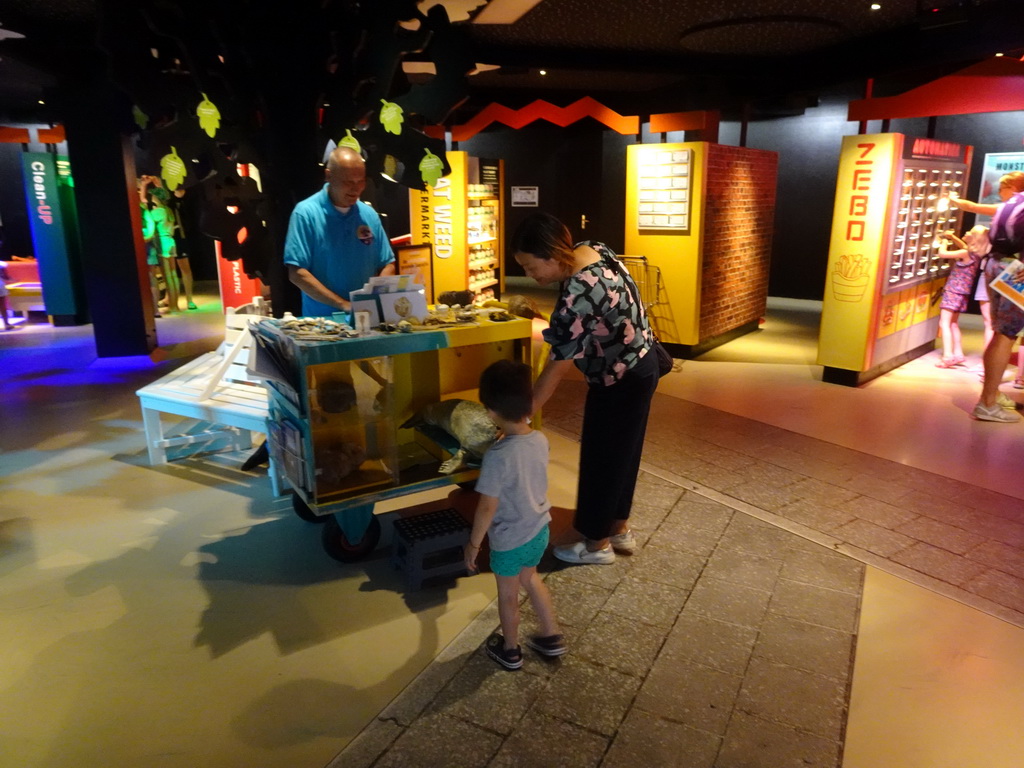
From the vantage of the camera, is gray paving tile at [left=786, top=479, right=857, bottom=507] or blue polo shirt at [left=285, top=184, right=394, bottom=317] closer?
blue polo shirt at [left=285, top=184, right=394, bottom=317]

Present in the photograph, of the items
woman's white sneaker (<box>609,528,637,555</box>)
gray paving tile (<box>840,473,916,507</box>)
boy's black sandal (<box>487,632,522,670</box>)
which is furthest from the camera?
gray paving tile (<box>840,473,916,507</box>)

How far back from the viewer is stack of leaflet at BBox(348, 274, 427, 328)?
307 centimetres

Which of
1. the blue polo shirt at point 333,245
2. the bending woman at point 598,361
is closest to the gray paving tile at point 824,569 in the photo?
the bending woman at point 598,361

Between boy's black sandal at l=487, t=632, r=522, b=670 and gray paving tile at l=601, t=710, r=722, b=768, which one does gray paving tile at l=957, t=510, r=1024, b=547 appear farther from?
boy's black sandal at l=487, t=632, r=522, b=670

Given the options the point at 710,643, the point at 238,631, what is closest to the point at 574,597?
the point at 710,643

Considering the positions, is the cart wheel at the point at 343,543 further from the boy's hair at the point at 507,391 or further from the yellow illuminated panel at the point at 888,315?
the yellow illuminated panel at the point at 888,315

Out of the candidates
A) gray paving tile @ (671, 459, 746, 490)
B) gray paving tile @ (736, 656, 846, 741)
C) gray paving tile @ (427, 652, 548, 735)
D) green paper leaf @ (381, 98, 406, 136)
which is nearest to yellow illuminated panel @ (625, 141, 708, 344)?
gray paving tile @ (671, 459, 746, 490)

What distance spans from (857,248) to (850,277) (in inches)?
10.4

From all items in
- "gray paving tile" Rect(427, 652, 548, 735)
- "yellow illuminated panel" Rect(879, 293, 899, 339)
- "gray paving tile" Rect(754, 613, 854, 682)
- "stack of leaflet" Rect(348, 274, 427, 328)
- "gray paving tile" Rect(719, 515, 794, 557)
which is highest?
"stack of leaflet" Rect(348, 274, 427, 328)

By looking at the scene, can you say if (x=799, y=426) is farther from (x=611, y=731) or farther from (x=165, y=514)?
(x=165, y=514)

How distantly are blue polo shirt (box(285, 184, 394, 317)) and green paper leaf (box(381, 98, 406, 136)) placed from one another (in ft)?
2.44

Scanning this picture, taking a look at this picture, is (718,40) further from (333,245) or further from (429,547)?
(429,547)

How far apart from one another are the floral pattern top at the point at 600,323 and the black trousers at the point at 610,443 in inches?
3.5

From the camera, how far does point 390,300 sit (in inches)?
123
